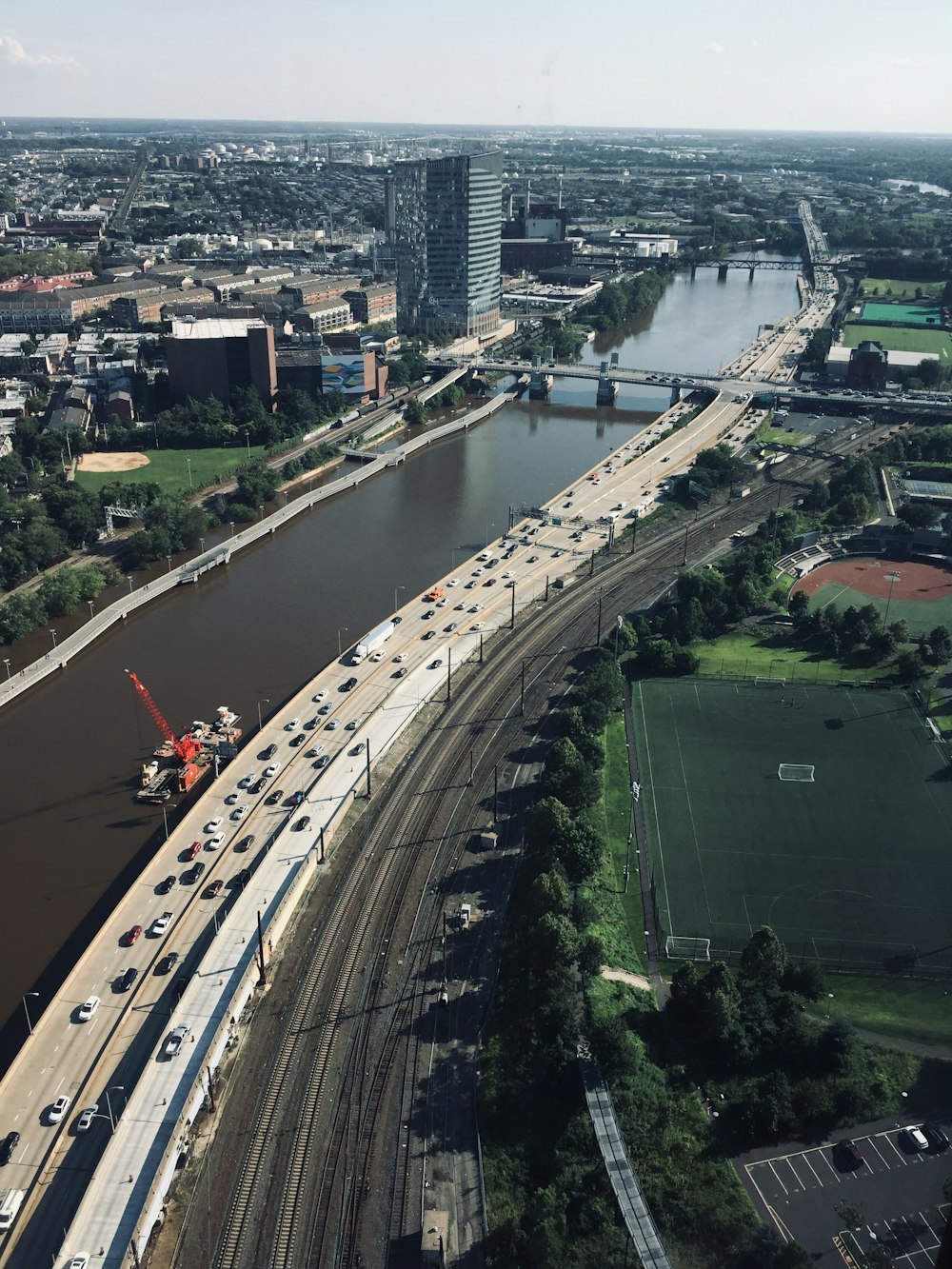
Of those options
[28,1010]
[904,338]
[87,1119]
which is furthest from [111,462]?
[904,338]

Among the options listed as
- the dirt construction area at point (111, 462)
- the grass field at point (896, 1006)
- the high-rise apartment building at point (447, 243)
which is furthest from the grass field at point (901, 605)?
the high-rise apartment building at point (447, 243)

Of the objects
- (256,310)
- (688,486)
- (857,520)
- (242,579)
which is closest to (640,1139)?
(242,579)

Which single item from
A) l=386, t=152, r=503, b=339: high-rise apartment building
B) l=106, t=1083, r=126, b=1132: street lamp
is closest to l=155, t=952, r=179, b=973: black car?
l=106, t=1083, r=126, b=1132: street lamp

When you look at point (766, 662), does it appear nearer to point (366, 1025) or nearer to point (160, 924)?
point (366, 1025)

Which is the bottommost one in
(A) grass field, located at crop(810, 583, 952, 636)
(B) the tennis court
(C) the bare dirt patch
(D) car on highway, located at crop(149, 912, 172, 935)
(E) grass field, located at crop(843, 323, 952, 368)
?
(C) the bare dirt patch

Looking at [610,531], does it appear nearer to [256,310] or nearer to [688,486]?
[688,486]

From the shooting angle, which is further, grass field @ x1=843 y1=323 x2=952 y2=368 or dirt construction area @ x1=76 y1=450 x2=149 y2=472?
grass field @ x1=843 y1=323 x2=952 y2=368

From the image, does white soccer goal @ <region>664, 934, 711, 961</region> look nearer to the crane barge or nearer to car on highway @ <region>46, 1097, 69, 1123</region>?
car on highway @ <region>46, 1097, 69, 1123</region>
